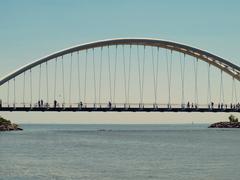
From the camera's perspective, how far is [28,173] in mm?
36219

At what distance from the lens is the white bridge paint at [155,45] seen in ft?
272

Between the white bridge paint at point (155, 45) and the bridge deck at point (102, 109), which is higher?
the white bridge paint at point (155, 45)

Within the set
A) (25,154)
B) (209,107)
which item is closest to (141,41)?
(209,107)

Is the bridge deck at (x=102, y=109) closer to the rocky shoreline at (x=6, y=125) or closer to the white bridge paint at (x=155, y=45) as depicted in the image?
the white bridge paint at (x=155, y=45)

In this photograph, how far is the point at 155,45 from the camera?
87.6 m

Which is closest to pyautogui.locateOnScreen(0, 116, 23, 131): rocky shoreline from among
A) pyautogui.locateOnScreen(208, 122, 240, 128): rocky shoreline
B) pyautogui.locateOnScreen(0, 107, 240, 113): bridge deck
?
pyautogui.locateOnScreen(0, 107, 240, 113): bridge deck

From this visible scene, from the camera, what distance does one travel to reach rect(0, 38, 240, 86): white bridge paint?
83000mm

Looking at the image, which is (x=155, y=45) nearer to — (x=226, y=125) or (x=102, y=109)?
(x=102, y=109)

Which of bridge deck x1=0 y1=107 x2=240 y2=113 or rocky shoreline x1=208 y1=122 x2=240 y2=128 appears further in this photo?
rocky shoreline x1=208 y1=122 x2=240 y2=128

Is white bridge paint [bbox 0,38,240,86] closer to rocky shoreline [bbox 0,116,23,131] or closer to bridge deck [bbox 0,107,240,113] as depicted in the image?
bridge deck [bbox 0,107,240,113]

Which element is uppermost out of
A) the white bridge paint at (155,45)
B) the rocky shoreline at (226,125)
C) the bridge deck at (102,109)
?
the white bridge paint at (155,45)

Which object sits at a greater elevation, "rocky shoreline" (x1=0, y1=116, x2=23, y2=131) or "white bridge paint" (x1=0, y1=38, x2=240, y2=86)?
"white bridge paint" (x1=0, y1=38, x2=240, y2=86)

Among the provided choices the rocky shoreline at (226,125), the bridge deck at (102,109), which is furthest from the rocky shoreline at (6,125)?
the rocky shoreline at (226,125)

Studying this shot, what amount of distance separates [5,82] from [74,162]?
4076 centimetres
